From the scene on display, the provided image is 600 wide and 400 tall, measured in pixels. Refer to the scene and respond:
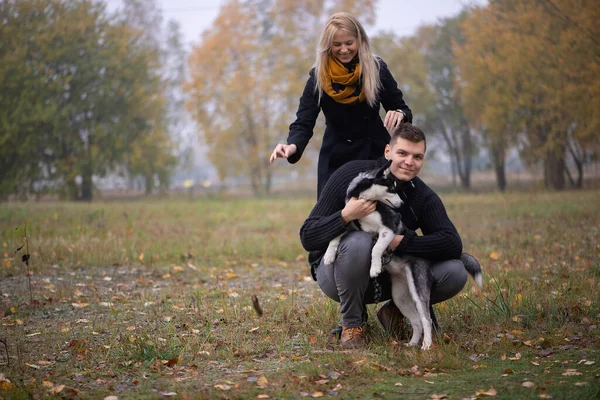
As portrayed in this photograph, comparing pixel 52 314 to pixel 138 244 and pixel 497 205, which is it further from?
pixel 497 205

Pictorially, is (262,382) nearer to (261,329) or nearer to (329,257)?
(329,257)

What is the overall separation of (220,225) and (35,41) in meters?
14.9

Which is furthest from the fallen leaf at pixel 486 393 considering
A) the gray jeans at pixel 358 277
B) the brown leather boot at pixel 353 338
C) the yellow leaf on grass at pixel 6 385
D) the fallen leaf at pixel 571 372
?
the yellow leaf on grass at pixel 6 385

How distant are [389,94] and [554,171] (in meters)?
22.3

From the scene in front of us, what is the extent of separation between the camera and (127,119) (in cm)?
2992

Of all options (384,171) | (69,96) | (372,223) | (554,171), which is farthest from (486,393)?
(69,96)

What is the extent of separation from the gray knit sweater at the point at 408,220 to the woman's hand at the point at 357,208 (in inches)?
3.7

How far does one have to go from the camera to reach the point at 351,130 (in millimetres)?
5027

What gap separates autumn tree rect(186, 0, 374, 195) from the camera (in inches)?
1294

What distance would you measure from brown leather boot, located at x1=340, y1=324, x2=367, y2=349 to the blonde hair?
5.64 ft

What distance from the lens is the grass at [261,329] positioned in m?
3.97

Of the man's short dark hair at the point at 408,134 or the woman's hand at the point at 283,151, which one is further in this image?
the woman's hand at the point at 283,151

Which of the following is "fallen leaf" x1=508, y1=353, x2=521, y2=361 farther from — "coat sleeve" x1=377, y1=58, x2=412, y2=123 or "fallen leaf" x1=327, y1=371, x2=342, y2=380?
"coat sleeve" x1=377, y1=58, x2=412, y2=123

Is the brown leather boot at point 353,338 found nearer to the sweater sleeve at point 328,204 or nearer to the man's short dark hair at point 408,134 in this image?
the sweater sleeve at point 328,204
